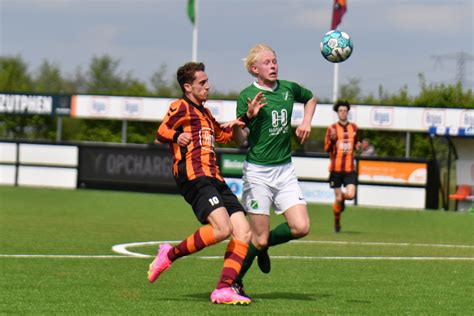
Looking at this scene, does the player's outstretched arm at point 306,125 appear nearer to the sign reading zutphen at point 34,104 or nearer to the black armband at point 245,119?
the black armband at point 245,119

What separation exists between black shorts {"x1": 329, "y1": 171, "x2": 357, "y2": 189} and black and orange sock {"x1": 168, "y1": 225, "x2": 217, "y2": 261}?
1031 centimetres

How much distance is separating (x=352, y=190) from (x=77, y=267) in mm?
8370

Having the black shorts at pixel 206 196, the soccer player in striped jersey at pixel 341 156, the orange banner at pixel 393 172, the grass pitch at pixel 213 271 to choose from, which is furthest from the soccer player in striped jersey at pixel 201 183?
the orange banner at pixel 393 172

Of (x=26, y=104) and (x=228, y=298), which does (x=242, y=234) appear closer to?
(x=228, y=298)

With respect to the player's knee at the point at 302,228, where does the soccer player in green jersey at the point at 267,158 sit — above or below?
above

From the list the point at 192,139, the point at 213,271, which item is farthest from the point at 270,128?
the point at 213,271

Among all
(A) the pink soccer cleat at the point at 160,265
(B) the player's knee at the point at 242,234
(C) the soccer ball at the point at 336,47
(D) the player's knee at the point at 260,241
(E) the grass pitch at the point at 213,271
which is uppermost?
(C) the soccer ball at the point at 336,47

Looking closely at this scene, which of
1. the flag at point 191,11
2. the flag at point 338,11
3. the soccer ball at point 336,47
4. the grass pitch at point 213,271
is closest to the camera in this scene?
the grass pitch at point 213,271

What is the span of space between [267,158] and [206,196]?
2.71 feet

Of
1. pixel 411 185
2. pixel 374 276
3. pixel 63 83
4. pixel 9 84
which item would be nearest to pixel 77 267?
pixel 374 276

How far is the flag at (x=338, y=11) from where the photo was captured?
4469 cm

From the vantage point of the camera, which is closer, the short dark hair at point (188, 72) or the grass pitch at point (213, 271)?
the grass pitch at point (213, 271)

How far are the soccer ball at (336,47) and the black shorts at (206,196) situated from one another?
6.99 ft

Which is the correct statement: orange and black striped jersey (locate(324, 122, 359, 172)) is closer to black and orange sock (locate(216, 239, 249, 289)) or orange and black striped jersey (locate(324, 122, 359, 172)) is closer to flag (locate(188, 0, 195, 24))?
black and orange sock (locate(216, 239, 249, 289))
